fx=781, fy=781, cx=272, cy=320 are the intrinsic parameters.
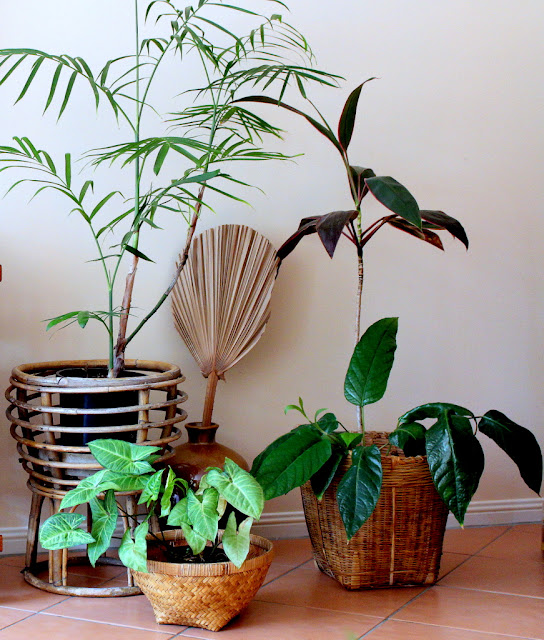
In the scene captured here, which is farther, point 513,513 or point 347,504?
point 513,513

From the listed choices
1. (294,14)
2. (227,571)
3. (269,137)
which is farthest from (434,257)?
(227,571)

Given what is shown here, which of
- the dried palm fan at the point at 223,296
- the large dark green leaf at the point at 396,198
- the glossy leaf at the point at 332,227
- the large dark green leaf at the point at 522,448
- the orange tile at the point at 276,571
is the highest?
the large dark green leaf at the point at 396,198

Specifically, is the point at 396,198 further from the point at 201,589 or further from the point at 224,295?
the point at 201,589

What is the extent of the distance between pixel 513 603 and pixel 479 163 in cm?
137

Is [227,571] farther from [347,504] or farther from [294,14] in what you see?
[294,14]

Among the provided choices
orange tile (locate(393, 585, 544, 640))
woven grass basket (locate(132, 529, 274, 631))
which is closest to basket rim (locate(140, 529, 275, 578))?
woven grass basket (locate(132, 529, 274, 631))

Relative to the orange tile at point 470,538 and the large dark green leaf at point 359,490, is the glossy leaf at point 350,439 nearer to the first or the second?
the large dark green leaf at point 359,490

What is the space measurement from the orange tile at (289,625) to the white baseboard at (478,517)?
55 centimetres

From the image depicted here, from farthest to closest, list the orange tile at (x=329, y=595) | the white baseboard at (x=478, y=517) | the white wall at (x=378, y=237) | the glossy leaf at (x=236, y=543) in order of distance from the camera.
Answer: the white baseboard at (x=478, y=517) → the white wall at (x=378, y=237) → the orange tile at (x=329, y=595) → the glossy leaf at (x=236, y=543)

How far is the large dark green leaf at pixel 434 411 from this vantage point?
186 cm

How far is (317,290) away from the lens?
2430mm

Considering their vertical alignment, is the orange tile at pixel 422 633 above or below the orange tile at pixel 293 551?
above

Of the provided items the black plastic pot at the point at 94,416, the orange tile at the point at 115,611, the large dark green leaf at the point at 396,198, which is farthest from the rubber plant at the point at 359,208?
the orange tile at the point at 115,611

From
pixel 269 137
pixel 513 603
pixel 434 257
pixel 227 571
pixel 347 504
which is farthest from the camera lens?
pixel 434 257
